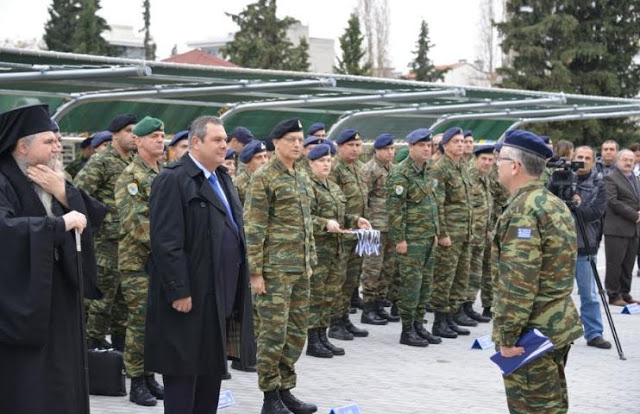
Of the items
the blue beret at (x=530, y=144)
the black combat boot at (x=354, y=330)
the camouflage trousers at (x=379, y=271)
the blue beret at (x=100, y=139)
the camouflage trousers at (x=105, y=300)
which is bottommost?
the black combat boot at (x=354, y=330)

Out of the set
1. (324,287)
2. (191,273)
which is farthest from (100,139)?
(191,273)

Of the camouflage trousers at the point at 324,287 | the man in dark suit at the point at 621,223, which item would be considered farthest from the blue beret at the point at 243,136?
the man in dark suit at the point at 621,223

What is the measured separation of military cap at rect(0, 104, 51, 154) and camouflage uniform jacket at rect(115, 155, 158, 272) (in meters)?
2.43

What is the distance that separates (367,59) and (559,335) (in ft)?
182

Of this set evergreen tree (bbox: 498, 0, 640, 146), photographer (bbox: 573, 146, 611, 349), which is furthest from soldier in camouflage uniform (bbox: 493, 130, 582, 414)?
evergreen tree (bbox: 498, 0, 640, 146)

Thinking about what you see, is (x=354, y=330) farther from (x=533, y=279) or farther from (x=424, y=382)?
(x=533, y=279)

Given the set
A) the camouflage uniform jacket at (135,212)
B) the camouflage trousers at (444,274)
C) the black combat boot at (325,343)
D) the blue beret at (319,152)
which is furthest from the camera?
the camouflage trousers at (444,274)

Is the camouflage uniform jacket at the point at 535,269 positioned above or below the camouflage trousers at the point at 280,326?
above

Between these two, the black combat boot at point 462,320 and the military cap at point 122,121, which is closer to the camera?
the military cap at point 122,121

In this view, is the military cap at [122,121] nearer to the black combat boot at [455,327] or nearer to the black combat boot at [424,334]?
the black combat boot at [424,334]

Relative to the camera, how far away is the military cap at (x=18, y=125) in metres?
5.35

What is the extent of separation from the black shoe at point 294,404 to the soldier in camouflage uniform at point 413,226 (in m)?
3.09

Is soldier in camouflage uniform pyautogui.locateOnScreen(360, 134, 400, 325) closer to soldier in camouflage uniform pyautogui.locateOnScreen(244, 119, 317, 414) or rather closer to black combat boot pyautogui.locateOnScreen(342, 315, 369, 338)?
black combat boot pyautogui.locateOnScreen(342, 315, 369, 338)

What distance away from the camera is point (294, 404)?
7.74 meters
